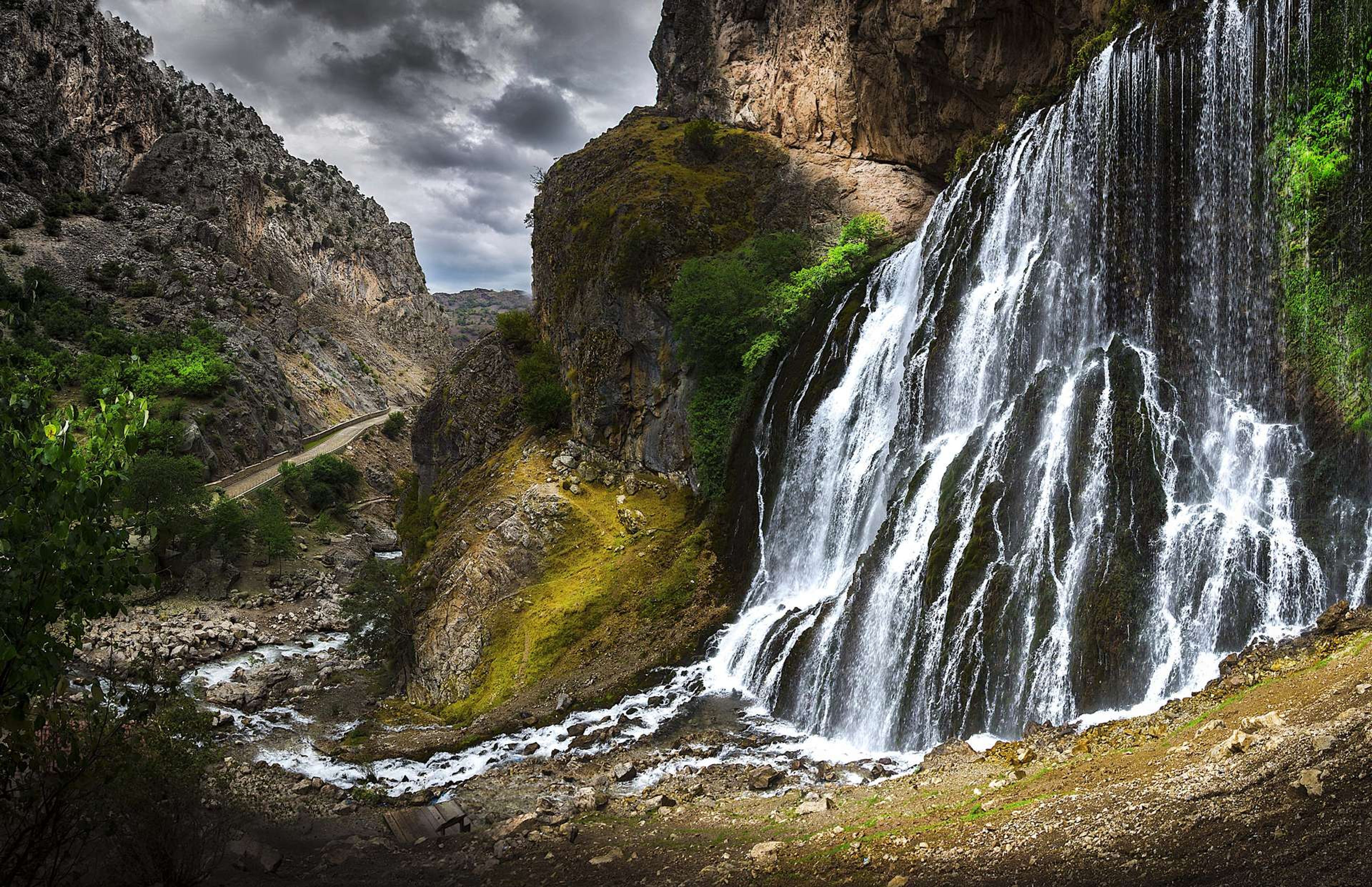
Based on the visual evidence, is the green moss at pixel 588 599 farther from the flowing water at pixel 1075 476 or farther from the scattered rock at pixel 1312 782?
the scattered rock at pixel 1312 782

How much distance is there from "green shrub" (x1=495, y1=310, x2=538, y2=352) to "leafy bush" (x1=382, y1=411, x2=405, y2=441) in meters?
41.3

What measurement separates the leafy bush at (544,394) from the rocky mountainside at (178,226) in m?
28.4

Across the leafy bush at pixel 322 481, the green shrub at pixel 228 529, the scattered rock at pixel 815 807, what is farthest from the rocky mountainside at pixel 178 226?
the scattered rock at pixel 815 807

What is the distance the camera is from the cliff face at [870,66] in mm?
28281

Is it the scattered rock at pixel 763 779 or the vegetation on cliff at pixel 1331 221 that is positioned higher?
the vegetation on cliff at pixel 1331 221

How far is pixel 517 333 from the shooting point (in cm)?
4484

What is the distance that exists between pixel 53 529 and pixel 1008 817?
10795 mm

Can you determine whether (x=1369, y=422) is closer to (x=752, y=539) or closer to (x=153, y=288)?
(x=752, y=539)

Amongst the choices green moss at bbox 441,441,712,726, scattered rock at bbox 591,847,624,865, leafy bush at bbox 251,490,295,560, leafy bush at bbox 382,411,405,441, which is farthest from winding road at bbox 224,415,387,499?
scattered rock at bbox 591,847,624,865

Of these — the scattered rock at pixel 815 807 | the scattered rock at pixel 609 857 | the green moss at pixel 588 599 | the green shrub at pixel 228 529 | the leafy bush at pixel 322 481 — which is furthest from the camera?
the leafy bush at pixel 322 481

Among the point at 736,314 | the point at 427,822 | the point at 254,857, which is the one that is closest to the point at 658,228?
the point at 736,314

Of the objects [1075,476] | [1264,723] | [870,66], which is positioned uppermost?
[870,66]

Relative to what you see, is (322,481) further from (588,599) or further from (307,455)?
(588,599)

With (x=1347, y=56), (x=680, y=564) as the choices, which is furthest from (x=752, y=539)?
(x=1347, y=56)
